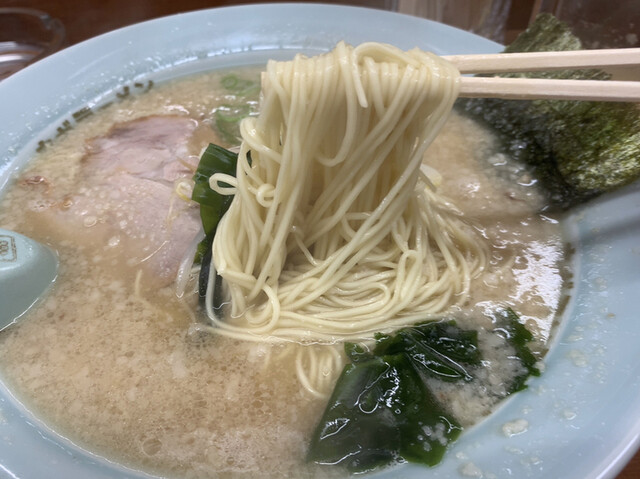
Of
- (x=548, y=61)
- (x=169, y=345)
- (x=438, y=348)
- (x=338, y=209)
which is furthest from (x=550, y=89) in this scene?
(x=169, y=345)

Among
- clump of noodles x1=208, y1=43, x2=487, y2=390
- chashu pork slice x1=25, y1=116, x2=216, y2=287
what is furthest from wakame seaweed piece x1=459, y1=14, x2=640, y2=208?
chashu pork slice x1=25, y1=116, x2=216, y2=287

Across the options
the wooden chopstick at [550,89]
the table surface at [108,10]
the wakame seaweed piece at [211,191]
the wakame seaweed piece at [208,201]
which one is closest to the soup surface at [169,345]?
the wakame seaweed piece at [208,201]

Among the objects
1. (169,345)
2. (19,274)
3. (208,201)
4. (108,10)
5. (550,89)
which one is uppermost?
(550,89)

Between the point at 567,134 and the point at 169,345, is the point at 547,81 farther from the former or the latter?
the point at 169,345

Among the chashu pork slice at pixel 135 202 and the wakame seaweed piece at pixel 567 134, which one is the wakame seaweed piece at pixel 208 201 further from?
the wakame seaweed piece at pixel 567 134

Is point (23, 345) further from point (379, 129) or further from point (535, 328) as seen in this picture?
point (535, 328)

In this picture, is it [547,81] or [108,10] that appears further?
[108,10]

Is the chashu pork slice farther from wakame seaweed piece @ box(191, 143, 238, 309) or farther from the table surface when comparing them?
the table surface

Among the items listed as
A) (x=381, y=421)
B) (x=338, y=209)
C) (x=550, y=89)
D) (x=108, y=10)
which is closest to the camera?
(x=381, y=421)
